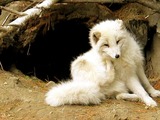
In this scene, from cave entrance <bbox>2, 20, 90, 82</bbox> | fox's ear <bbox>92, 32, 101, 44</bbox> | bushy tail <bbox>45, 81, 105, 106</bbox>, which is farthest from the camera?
cave entrance <bbox>2, 20, 90, 82</bbox>

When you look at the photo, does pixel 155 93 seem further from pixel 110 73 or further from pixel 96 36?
pixel 96 36

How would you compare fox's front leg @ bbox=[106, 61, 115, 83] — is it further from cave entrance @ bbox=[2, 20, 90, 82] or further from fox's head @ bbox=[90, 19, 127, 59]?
cave entrance @ bbox=[2, 20, 90, 82]

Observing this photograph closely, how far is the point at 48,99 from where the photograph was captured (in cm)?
471

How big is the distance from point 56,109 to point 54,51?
9.93ft

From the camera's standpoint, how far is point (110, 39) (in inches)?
188

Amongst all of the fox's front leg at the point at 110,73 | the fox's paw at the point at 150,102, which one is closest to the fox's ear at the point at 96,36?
the fox's front leg at the point at 110,73

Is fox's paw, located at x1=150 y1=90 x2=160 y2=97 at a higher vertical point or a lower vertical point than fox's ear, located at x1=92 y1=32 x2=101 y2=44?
lower

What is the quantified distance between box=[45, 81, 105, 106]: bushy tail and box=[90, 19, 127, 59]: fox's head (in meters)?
0.49

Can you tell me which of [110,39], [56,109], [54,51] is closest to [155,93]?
[110,39]

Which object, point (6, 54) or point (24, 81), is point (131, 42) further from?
point (6, 54)

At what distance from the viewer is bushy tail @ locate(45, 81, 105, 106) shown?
4.59 metres

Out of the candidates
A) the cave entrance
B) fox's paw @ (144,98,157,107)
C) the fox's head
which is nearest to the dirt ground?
fox's paw @ (144,98,157,107)

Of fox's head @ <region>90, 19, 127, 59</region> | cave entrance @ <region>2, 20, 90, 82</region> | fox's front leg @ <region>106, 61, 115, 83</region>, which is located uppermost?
fox's head @ <region>90, 19, 127, 59</region>

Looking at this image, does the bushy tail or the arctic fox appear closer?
the bushy tail
